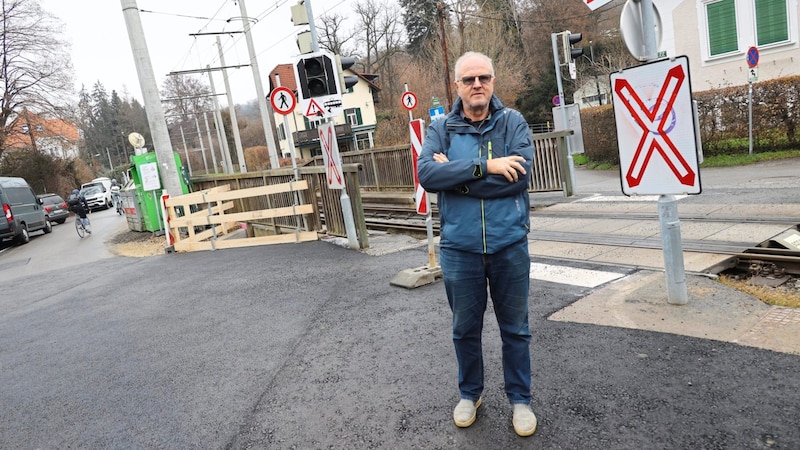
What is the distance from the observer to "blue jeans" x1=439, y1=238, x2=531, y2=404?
2.98 metres

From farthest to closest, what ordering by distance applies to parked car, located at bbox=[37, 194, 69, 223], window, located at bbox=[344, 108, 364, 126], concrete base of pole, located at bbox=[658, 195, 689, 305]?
window, located at bbox=[344, 108, 364, 126]
parked car, located at bbox=[37, 194, 69, 223]
concrete base of pole, located at bbox=[658, 195, 689, 305]

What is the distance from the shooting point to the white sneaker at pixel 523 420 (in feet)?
9.78

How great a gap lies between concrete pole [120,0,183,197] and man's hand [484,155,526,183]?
14.3 m

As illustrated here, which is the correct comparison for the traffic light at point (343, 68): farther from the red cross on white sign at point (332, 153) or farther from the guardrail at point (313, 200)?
the guardrail at point (313, 200)

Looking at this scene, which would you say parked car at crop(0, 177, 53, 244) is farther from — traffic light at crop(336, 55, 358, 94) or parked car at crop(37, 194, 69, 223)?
traffic light at crop(336, 55, 358, 94)

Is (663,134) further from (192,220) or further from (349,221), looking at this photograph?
(192,220)

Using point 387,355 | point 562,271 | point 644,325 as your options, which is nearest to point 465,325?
point 387,355

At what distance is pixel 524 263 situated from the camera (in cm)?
299

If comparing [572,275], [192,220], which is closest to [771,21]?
[572,275]

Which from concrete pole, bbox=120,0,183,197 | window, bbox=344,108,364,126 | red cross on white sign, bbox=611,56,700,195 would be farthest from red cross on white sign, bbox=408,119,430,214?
window, bbox=344,108,364,126

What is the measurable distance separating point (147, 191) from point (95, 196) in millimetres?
23795

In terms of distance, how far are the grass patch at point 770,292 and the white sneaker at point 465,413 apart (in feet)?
9.29

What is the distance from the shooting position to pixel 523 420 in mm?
3025

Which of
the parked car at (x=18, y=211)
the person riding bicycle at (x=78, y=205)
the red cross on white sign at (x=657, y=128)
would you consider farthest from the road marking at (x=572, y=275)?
the parked car at (x=18, y=211)
